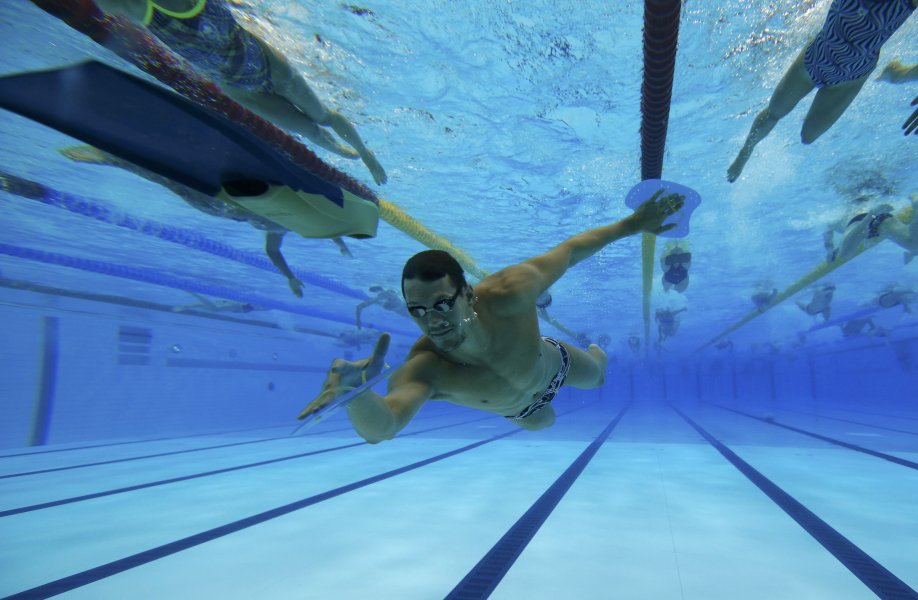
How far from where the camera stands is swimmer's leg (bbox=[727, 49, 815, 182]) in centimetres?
398

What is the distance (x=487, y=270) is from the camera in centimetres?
1373

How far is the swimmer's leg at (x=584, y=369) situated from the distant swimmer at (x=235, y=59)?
2.76 meters

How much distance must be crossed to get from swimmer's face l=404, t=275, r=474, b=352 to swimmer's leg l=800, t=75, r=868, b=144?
348 centimetres

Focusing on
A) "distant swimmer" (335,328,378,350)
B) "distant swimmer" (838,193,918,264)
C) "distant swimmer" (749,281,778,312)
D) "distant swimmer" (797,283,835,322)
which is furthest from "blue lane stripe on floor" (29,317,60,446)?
"distant swimmer" (797,283,835,322)

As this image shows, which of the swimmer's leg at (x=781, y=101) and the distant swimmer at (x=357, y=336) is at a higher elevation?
the swimmer's leg at (x=781, y=101)

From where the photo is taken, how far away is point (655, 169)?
Answer: 5.60 meters

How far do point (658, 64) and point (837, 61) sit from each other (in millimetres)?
1402

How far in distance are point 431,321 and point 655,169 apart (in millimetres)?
4228

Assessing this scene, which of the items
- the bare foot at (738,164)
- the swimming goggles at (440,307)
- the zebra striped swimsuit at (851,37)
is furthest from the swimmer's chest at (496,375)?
the zebra striped swimsuit at (851,37)

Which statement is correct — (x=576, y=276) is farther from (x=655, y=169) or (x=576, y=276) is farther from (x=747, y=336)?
(x=747, y=336)

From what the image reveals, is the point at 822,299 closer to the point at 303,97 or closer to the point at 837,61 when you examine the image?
the point at 837,61

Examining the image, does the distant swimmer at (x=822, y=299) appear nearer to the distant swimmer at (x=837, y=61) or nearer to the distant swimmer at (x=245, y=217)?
the distant swimmer at (x=837, y=61)

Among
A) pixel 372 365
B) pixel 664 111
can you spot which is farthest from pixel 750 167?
pixel 372 365

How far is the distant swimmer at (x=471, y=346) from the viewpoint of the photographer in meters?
2.37
